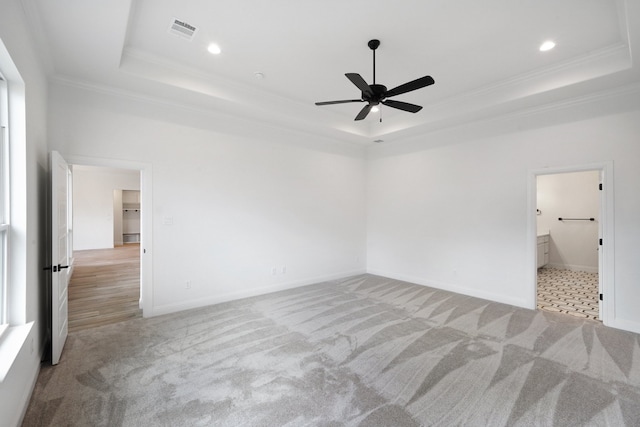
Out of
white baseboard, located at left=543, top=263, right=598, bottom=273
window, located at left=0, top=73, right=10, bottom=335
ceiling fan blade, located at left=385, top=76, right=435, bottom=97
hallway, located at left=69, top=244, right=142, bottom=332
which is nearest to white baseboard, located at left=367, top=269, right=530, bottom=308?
ceiling fan blade, located at left=385, top=76, right=435, bottom=97

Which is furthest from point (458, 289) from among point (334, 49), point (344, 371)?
point (334, 49)

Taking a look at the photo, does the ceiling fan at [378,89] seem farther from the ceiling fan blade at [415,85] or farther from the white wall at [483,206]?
the white wall at [483,206]

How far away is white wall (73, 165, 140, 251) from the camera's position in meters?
9.73

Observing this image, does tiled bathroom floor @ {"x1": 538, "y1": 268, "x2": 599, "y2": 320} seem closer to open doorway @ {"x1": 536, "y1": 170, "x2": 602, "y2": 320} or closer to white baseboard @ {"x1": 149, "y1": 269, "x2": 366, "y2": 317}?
open doorway @ {"x1": 536, "y1": 170, "x2": 602, "y2": 320}

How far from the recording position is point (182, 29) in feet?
9.20

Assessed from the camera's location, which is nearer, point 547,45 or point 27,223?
point 27,223

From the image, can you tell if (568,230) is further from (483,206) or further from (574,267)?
(483,206)

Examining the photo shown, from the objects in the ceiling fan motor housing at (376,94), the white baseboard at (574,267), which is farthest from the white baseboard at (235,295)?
the white baseboard at (574,267)

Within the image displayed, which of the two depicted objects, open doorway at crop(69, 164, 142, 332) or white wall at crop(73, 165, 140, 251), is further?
white wall at crop(73, 165, 140, 251)

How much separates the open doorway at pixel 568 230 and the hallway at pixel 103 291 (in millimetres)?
7280

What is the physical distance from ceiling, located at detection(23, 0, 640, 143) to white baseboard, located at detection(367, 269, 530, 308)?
285cm

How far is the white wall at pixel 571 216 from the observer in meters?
6.37

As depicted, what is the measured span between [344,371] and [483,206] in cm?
363

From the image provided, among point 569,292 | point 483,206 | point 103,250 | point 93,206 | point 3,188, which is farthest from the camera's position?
point 93,206
